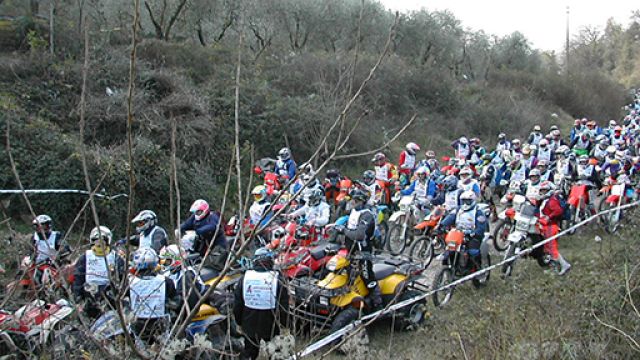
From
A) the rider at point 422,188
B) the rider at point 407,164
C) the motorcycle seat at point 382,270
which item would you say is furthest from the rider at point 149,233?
the rider at point 407,164

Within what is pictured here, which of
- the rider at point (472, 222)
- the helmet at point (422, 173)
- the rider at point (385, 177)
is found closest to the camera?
the rider at point (472, 222)

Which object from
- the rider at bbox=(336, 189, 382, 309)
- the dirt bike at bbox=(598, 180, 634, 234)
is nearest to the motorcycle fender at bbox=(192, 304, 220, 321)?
the rider at bbox=(336, 189, 382, 309)

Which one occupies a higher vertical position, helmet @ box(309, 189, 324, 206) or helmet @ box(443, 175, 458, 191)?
helmet @ box(443, 175, 458, 191)

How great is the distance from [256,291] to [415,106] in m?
25.2

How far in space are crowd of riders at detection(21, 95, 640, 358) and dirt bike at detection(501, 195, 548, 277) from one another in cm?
19

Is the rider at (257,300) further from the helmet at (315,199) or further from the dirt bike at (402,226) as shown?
the dirt bike at (402,226)

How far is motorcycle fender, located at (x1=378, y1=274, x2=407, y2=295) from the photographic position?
27.5ft

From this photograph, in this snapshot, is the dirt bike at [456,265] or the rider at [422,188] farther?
the rider at [422,188]

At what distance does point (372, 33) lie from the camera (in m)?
35.2

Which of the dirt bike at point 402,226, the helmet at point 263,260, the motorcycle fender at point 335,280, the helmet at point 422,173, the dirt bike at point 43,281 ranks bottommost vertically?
the dirt bike at point 402,226

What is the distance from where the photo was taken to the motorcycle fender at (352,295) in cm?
781

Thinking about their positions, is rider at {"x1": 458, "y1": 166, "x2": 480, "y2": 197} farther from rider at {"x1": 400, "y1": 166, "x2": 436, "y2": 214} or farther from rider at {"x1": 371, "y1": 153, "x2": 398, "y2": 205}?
rider at {"x1": 371, "y1": 153, "x2": 398, "y2": 205}

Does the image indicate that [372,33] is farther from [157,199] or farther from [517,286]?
[517,286]

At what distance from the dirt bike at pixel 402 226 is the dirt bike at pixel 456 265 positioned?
8.38ft
